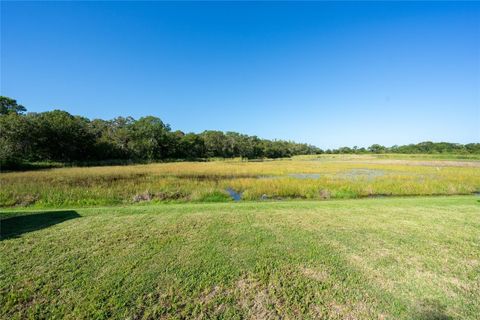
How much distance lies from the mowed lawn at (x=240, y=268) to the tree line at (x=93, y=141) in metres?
38.8

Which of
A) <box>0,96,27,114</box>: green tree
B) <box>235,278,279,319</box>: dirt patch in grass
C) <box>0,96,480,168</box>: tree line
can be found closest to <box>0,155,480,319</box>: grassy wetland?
<box>235,278,279,319</box>: dirt patch in grass

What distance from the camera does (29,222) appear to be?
6527 mm

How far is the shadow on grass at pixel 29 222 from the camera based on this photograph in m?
5.69

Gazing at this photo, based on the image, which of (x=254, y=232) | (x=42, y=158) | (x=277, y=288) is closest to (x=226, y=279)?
(x=277, y=288)

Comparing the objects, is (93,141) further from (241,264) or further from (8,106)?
(241,264)

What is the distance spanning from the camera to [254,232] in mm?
5680

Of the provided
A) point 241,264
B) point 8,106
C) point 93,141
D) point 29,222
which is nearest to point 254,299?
point 241,264

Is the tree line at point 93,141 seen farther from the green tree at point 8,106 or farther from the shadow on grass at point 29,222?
the shadow on grass at point 29,222

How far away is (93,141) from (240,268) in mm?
60103

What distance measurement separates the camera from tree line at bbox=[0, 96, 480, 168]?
36.6 metres

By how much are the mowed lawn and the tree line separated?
38.8 metres

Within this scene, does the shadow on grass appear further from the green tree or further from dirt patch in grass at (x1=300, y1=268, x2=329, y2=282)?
the green tree

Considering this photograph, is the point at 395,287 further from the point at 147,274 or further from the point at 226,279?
the point at 147,274

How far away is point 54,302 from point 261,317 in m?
3.05
